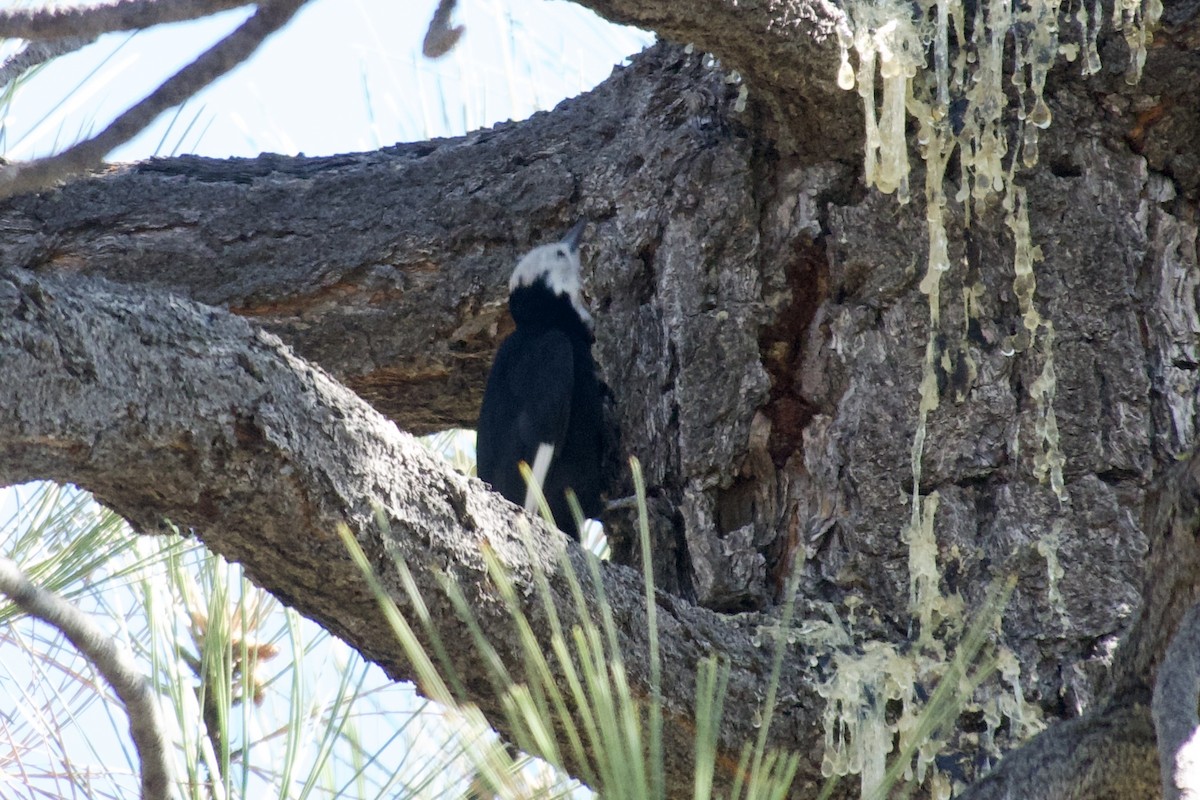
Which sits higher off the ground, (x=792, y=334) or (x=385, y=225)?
(x=385, y=225)

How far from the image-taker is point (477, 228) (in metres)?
2.50

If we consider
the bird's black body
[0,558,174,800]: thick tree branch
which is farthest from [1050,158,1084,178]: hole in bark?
[0,558,174,800]: thick tree branch

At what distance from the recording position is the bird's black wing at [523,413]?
311cm

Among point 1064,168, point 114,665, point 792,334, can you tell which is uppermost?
point 1064,168

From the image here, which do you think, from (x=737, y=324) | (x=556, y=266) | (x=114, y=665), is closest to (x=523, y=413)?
(x=556, y=266)

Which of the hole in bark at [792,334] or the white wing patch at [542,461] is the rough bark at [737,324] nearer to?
the hole in bark at [792,334]

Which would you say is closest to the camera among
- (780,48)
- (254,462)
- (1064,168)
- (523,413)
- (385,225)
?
(254,462)

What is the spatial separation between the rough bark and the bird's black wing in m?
0.29

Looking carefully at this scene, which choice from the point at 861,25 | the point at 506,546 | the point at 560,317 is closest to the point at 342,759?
the point at 506,546

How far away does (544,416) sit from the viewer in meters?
3.20

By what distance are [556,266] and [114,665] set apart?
1.99 metres

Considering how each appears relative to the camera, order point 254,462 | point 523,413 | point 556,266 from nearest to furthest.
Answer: point 254,462 → point 556,266 → point 523,413

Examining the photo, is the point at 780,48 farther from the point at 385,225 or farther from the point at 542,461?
the point at 542,461

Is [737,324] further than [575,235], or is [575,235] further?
[575,235]
